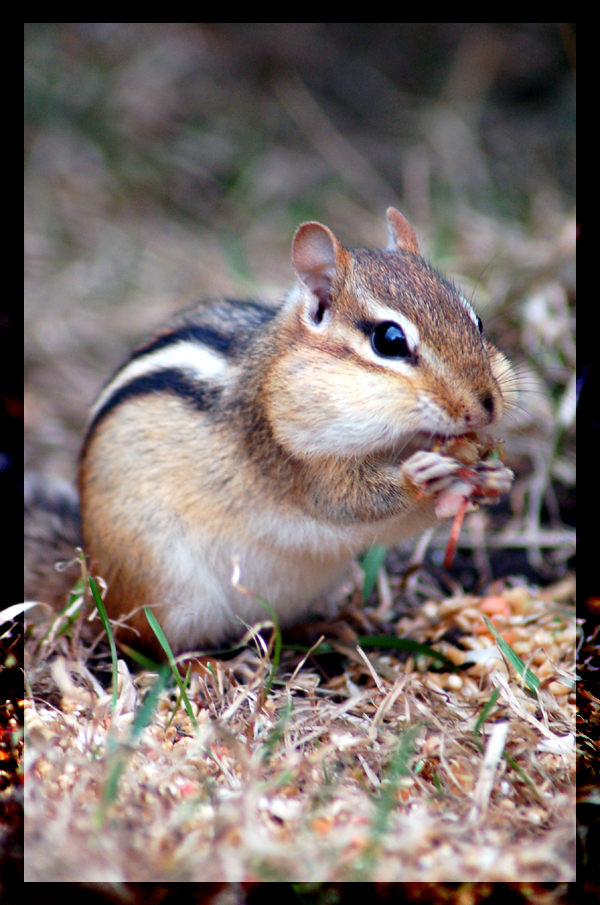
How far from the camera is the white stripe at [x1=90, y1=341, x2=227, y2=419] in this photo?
3062 mm

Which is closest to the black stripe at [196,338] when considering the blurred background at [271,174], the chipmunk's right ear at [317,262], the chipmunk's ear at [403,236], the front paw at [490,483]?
A: the chipmunk's right ear at [317,262]

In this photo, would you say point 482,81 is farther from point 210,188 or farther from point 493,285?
point 493,285

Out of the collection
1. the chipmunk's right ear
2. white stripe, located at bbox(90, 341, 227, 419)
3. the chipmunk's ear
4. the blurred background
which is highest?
the blurred background

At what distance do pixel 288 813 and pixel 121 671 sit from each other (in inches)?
36.3

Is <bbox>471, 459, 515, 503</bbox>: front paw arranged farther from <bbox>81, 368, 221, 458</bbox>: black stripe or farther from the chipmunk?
<bbox>81, 368, 221, 458</bbox>: black stripe

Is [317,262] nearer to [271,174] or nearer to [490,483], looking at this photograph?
[490,483]

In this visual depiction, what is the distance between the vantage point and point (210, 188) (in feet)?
22.9

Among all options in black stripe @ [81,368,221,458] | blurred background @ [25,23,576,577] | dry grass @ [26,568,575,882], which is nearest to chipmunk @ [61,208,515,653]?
black stripe @ [81,368,221,458]

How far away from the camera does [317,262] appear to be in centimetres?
272

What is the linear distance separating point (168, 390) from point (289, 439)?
635mm

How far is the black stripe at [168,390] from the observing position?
303cm

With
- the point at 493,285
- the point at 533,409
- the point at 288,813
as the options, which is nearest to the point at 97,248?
the point at 493,285

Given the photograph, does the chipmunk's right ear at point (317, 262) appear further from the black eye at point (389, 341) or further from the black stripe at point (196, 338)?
the black stripe at point (196, 338)

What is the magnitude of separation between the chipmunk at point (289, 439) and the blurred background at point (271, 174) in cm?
154
